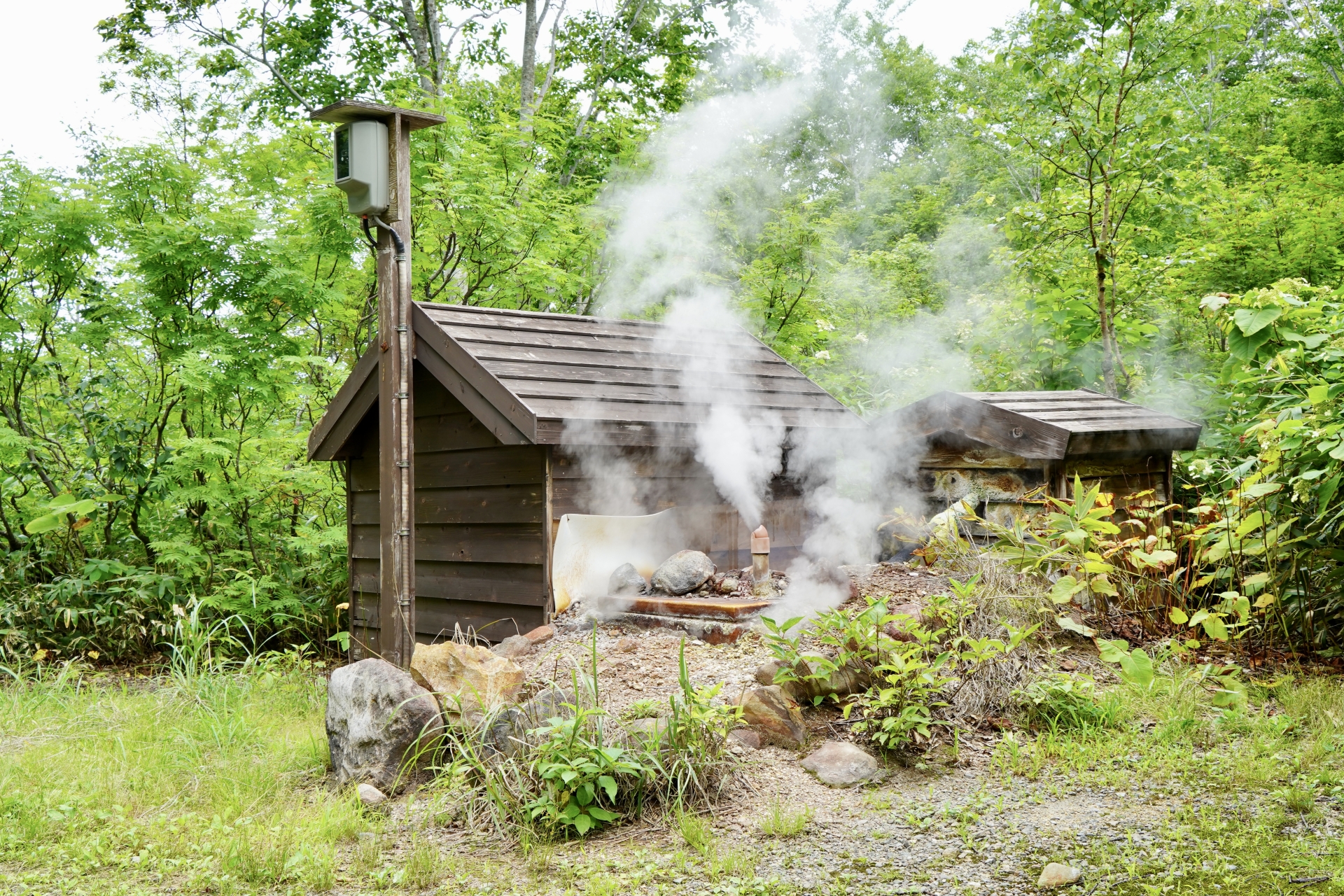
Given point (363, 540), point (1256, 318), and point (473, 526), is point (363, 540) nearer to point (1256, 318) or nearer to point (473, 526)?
point (473, 526)

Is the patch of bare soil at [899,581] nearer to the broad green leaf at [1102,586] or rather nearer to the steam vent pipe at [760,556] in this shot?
the steam vent pipe at [760,556]

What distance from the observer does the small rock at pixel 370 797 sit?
399cm

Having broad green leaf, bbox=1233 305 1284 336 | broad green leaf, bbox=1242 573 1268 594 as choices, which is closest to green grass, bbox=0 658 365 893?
broad green leaf, bbox=1242 573 1268 594

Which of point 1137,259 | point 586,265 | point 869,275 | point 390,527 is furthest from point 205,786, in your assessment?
point 869,275

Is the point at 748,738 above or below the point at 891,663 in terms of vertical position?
below

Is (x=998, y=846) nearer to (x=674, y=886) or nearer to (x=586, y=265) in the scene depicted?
(x=674, y=886)

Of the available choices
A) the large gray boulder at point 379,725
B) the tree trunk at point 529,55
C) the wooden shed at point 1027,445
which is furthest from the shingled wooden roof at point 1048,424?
the tree trunk at point 529,55

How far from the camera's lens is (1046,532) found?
574 centimetres

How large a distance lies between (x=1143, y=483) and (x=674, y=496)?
10.9 ft

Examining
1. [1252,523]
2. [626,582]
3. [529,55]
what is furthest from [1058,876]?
[529,55]

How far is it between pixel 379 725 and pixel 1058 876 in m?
2.65

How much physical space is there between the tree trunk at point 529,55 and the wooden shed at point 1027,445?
10035 millimetres

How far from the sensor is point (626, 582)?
6148 mm

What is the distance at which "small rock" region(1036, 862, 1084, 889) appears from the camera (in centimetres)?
297
